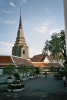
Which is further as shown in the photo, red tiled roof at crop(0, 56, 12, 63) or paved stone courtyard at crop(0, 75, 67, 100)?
red tiled roof at crop(0, 56, 12, 63)

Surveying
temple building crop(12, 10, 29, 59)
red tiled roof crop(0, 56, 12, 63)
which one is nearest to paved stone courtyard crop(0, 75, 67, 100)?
red tiled roof crop(0, 56, 12, 63)

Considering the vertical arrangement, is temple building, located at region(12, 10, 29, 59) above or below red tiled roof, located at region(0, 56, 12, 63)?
above

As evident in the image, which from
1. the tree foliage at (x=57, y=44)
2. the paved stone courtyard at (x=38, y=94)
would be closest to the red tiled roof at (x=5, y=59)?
the tree foliage at (x=57, y=44)

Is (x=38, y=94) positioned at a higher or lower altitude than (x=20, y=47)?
lower

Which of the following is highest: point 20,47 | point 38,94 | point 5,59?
point 20,47

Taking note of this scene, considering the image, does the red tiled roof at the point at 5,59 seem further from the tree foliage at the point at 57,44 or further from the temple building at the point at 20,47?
the temple building at the point at 20,47

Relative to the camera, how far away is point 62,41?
105ft

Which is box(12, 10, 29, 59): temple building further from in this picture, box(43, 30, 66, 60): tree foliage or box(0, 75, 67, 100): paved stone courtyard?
box(0, 75, 67, 100): paved stone courtyard

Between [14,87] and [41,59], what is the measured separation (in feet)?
143

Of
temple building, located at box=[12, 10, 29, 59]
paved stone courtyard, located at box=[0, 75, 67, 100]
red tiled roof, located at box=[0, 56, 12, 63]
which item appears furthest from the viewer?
temple building, located at box=[12, 10, 29, 59]

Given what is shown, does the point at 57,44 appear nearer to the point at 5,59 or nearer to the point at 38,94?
the point at 5,59

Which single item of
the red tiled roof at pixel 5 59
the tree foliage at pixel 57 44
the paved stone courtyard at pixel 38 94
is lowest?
the paved stone courtyard at pixel 38 94

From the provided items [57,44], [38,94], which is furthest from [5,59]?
[38,94]

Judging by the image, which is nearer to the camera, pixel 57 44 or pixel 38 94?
pixel 38 94
